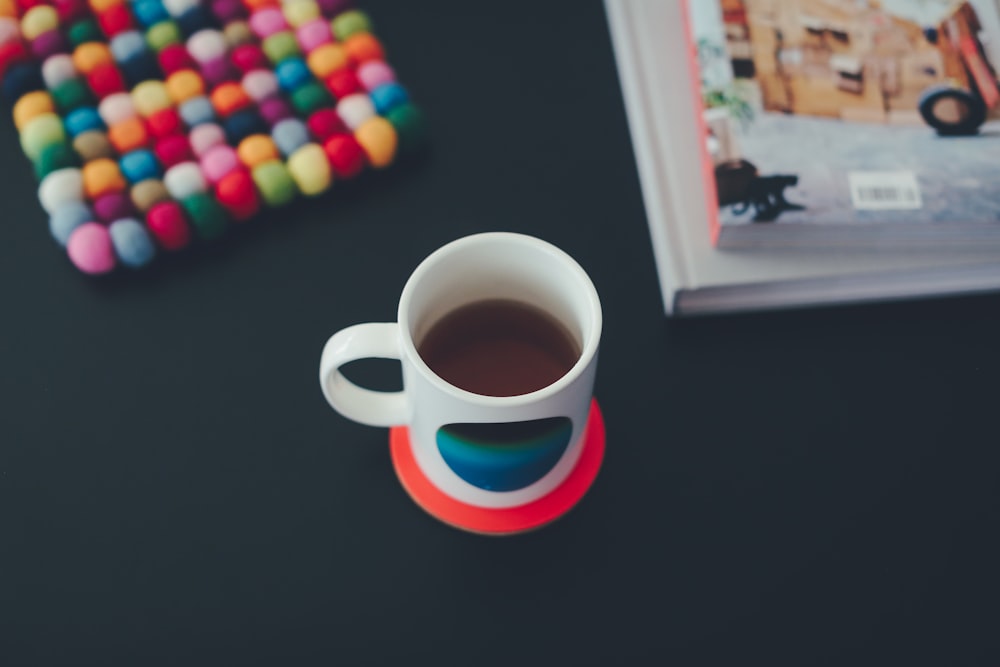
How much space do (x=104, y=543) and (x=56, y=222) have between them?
207 millimetres

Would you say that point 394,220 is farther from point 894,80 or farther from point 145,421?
point 894,80

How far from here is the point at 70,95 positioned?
612mm

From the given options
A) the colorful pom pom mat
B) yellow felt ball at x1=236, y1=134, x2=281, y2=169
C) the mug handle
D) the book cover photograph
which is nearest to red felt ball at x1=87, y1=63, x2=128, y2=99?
the colorful pom pom mat

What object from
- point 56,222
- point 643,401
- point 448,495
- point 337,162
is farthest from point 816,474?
point 56,222

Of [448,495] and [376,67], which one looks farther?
[376,67]

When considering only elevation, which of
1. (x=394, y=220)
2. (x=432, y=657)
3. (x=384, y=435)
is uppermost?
(x=394, y=220)

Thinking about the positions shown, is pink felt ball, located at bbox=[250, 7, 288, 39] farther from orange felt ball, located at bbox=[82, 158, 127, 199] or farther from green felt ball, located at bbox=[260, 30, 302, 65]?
orange felt ball, located at bbox=[82, 158, 127, 199]

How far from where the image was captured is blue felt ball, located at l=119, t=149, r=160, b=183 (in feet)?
1.94

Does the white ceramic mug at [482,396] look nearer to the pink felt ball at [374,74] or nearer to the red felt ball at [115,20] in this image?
the pink felt ball at [374,74]

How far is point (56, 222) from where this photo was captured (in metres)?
0.58

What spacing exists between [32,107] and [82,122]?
4cm

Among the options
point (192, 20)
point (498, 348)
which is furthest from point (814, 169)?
point (192, 20)

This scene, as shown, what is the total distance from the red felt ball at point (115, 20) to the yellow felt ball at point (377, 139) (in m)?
0.18

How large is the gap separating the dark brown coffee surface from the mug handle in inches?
1.3
